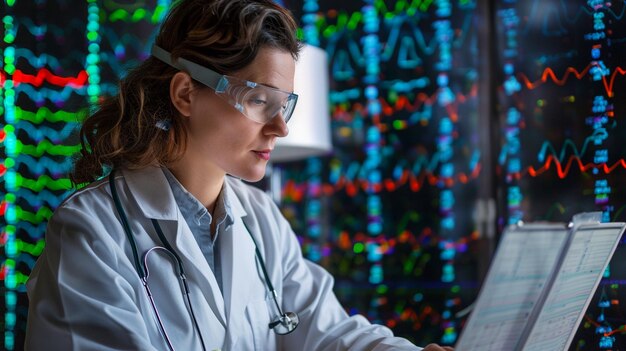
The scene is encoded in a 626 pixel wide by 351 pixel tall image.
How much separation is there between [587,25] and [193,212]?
1.01 meters

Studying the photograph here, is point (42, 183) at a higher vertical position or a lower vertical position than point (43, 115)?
lower

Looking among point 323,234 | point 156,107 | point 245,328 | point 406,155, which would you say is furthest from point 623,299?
point 323,234

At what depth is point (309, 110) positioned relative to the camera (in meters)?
2.44

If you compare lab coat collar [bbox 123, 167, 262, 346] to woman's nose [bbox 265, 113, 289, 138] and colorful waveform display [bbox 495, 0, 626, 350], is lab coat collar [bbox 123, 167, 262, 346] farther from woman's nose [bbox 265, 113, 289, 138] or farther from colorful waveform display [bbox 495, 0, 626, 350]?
colorful waveform display [bbox 495, 0, 626, 350]

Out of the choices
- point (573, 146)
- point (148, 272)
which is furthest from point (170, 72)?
point (573, 146)

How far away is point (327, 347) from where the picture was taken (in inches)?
58.6

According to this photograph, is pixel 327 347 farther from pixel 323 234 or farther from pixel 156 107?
pixel 323 234

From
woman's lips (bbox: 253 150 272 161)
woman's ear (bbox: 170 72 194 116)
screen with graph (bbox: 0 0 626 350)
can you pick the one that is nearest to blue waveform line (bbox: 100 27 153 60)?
screen with graph (bbox: 0 0 626 350)

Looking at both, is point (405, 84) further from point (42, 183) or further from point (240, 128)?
point (240, 128)

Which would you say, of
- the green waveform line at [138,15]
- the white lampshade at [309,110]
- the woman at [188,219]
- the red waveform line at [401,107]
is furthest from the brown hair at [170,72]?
the red waveform line at [401,107]

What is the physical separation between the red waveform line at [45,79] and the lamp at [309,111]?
68 cm

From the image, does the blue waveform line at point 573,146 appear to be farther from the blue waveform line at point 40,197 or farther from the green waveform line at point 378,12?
the blue waveform line at point 40,197

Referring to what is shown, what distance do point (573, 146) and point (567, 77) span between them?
0.60ft

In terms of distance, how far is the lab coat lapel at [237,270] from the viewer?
142 cm
